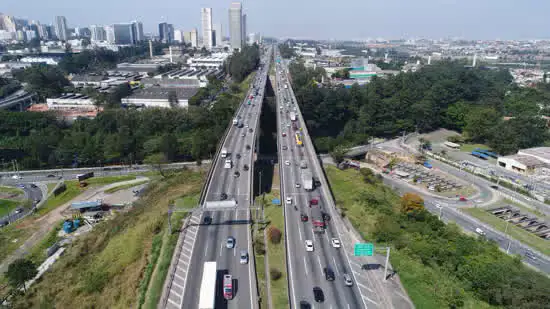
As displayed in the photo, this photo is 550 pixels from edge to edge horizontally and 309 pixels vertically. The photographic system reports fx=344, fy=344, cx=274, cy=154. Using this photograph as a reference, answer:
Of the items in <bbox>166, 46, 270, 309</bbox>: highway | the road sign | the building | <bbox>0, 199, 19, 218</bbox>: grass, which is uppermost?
the building

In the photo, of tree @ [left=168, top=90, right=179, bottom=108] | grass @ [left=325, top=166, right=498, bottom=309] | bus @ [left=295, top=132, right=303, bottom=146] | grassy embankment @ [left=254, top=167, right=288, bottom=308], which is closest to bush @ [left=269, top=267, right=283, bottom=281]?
grassy embankment @ [left=254, top=167, right=288, bottom=308]

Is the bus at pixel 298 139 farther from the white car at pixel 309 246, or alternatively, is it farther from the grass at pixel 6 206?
the grass at pixel 6 206

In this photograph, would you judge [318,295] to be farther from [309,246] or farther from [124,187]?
[124,187]

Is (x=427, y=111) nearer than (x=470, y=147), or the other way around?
(x=470, y=147)

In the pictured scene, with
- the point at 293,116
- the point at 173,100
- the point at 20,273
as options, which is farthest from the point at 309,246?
the point at 173,100

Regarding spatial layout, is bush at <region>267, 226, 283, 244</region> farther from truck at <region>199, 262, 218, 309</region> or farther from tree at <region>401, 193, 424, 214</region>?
tree at <region>401, 193, 424, 214</region>

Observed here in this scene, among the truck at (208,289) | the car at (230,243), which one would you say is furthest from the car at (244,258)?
the truck at (208,289)

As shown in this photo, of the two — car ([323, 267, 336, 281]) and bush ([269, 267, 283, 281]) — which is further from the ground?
car ([323, 267, 336, 281])
